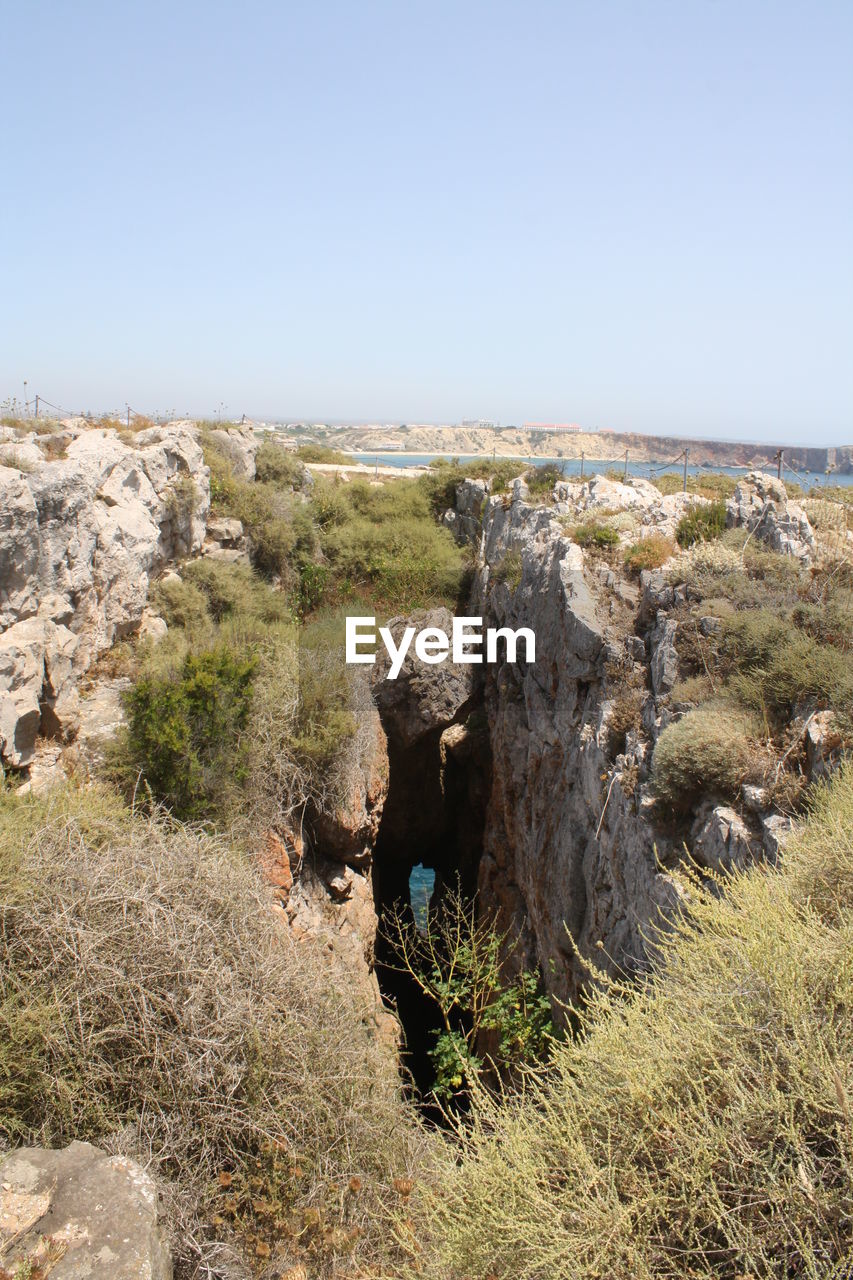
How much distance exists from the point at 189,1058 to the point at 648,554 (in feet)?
26.9

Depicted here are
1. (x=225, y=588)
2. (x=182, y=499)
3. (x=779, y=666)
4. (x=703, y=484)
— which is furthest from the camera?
(x=703, y=484)

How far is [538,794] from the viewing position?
11859 millimetres

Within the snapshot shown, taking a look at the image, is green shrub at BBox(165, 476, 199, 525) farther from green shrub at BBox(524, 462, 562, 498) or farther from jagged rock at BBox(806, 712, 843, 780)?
jagged rock at BBox(806, 712, 843, 780)

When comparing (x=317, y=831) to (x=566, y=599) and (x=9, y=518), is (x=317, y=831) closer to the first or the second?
(x=566, y=599)

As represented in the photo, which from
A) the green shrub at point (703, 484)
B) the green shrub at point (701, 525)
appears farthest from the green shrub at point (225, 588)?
the green shrub at point (703, 484)

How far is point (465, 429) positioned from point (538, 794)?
67.3 m

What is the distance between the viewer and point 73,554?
1007 centimetres

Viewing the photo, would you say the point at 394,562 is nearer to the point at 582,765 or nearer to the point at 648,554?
the point at 648,554

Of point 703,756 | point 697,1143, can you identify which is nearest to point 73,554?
point 703,756

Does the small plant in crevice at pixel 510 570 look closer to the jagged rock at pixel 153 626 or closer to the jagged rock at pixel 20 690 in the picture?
the jagged rock at pixel 153 626

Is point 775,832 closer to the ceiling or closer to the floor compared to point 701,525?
closer to the floor

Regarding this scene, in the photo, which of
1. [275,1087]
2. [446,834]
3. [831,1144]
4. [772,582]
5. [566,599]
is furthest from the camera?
[446,834]

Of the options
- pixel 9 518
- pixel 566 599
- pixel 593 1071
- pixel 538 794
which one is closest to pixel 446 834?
pixel 538 794

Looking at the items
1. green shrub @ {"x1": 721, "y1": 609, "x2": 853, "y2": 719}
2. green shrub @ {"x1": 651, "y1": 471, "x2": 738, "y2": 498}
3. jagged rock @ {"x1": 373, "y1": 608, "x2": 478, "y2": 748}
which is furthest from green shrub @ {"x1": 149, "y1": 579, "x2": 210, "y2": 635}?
green shrub @ {"x1": 651, "y1": 471, "x2": 738, "y2": 498}
